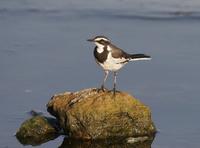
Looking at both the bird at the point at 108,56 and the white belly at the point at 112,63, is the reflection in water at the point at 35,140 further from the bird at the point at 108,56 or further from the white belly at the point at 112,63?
the white belly at the point at 112,63

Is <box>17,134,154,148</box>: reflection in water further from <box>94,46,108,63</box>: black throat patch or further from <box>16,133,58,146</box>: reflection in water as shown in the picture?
<box>94,46,108,63</box>: black throat patch

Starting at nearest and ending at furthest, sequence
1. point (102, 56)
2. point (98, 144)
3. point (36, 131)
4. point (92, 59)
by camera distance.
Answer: point (98, 144) → point (102, 56) → point (36, 131) → point (92, 59)

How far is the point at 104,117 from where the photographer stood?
10.4 m

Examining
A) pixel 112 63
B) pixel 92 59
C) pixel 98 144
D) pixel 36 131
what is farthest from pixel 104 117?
pixel 92 59

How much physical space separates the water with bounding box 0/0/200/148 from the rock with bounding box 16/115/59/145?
184 millimetres

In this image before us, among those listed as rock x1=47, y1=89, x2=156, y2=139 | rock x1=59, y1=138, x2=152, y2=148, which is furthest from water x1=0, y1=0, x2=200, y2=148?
rock x1=47, y1=89, x2=156, y2=139

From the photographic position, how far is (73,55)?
14062mm

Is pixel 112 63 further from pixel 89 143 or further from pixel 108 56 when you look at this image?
pixel 89 143

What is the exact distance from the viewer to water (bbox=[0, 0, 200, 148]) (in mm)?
11148

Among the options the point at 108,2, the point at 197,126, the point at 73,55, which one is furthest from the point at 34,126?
the point at 108,2

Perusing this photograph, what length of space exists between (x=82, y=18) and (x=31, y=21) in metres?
1.29

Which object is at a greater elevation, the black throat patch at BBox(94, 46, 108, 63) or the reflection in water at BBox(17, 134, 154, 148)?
the black throat patch at BBox(94, 46, 108, 63)

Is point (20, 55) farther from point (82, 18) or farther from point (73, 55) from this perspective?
point (82, 18)

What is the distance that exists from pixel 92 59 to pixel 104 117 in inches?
141
